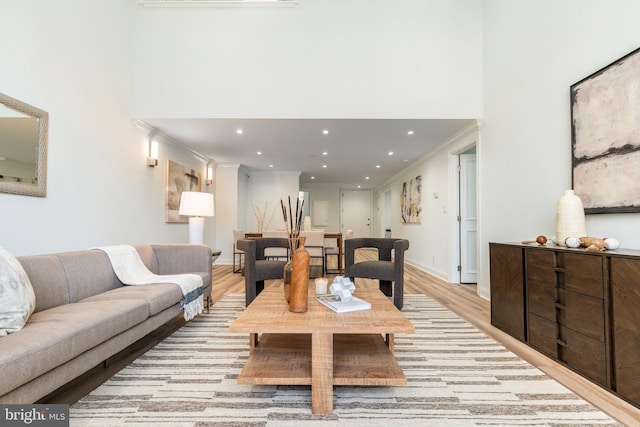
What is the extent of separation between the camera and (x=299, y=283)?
159 cm

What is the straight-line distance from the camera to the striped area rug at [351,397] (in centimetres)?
134

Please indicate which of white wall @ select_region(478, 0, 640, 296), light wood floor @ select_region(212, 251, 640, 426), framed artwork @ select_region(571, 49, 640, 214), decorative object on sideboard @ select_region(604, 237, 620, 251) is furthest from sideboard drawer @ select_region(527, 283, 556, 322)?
framed artwork @ select_region(571, 49, 640, 214)

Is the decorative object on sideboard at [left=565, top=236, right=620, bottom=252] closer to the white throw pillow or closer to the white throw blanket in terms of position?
the white throw blanket

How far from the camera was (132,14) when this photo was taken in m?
3.61

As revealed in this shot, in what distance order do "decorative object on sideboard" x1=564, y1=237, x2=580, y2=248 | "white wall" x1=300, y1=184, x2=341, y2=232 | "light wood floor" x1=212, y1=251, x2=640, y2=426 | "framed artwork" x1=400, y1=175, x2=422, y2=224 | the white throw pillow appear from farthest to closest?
"white wall" x1=300, y1=184, x2=341, y2=232, "framed artwork" x1=400, y1=175, x2=422, y2=224, "decorative object on sideboard" x1=564, y1=237, x2=580, y2=248, "light wood floor" x1=212, y1=251, x2=640, y2=426, the white throw pillow

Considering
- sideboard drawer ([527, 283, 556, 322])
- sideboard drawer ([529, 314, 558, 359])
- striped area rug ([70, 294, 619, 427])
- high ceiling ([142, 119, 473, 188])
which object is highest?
high ceiling ([142, 119, 473, 188])

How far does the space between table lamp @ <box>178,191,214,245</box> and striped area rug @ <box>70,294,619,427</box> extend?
2.02 metres

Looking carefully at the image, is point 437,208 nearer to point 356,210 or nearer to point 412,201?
point 412,201

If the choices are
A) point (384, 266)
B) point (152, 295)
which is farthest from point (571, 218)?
point (152, 295)

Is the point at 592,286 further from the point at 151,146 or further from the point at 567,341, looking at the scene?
the point at 151,146

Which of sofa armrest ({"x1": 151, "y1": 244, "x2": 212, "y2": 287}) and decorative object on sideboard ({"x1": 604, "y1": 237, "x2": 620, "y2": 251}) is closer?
decorative object on sideboard ({"x1": 604, "y1": 237, "x2": 620, "y2": 251})

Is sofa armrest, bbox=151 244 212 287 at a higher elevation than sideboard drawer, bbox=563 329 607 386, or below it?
higher

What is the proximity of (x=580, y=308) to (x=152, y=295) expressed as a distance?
2754 millimetres

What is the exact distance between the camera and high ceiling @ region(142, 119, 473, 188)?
384 centimetres
